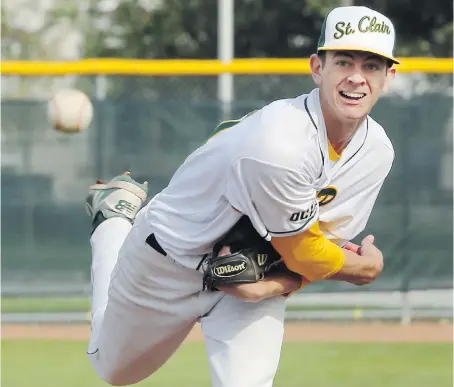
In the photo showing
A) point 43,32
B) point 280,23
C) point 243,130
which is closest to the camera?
point 243,130

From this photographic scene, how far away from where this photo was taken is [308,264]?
4.02 metres

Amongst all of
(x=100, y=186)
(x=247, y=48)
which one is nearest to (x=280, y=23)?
(x=247, y=48)

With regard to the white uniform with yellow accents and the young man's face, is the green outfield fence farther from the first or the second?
the young man's face

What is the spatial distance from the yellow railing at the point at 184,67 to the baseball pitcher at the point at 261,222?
5.08 meters

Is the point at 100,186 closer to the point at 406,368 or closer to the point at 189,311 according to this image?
the point at 189,311

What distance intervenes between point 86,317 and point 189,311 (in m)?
5.04

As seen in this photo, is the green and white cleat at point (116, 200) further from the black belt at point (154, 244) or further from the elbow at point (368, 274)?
the elbow at point (368, 274)

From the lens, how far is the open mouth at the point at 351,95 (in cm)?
384

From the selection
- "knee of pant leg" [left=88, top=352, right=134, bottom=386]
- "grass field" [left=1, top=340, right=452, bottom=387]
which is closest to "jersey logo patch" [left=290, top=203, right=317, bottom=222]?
"knee of pant leg" [left=88, top=352, right=134, bottom=386]

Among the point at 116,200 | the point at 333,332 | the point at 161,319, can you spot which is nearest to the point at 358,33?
the point at 161,319

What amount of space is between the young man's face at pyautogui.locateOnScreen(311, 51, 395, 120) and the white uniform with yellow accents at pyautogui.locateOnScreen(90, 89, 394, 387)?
101 millimetres

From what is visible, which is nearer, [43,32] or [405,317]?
[405,317]

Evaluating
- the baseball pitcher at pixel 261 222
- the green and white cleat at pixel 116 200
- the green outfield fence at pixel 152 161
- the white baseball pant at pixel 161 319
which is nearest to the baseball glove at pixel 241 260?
the baseball pitcher at pixel 261 222

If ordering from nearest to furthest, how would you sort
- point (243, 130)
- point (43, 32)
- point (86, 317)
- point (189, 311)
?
point (243, 130)
point (189, 311)
point (86, 317)
point (43, 32)
